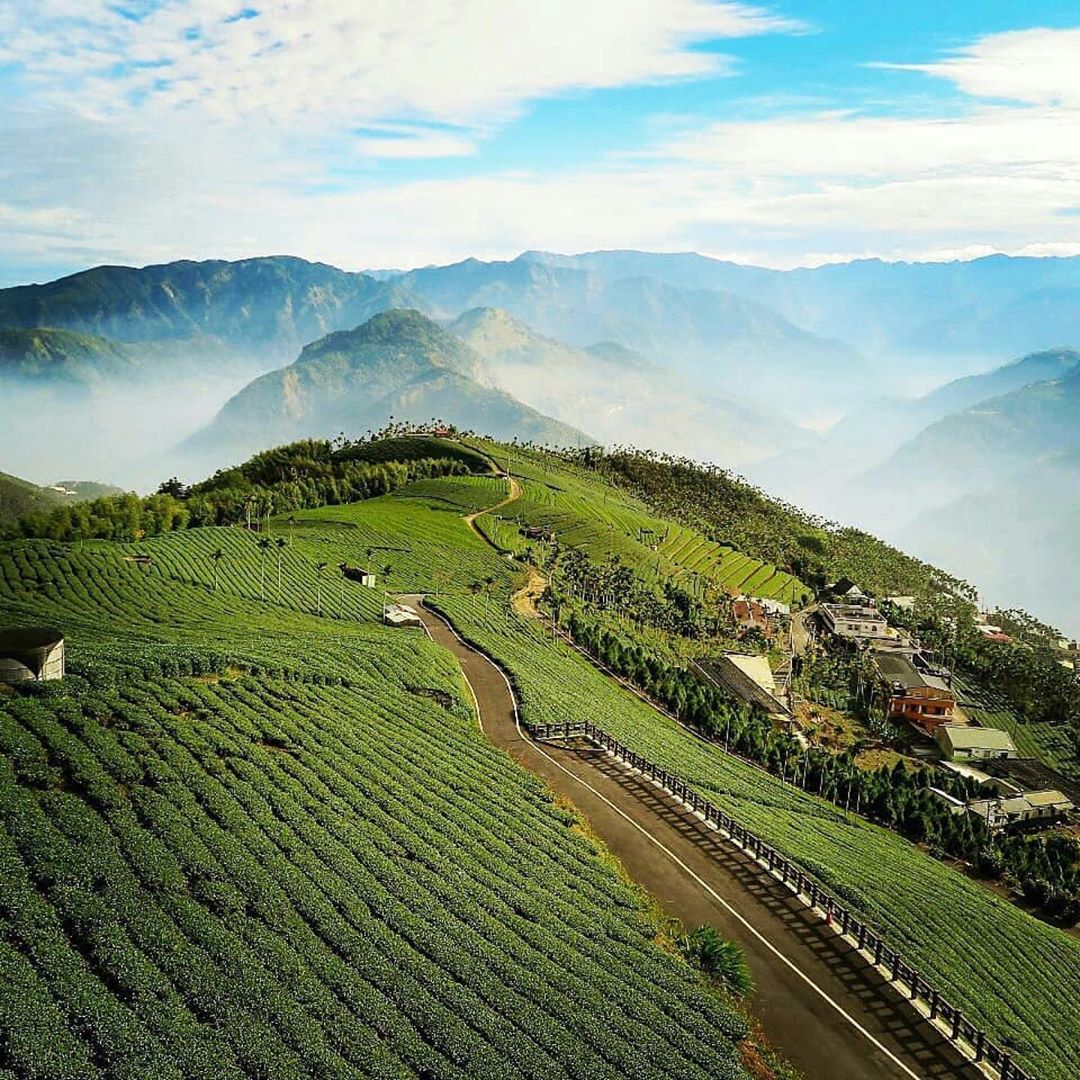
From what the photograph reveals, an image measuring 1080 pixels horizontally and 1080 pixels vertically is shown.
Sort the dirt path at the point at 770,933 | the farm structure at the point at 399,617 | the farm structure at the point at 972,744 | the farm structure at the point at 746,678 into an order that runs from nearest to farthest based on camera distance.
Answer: the dirt path at the point at 770,933, the farm structure at the point at 399,617, the farm structure at the point at 746,678, the farm structure at the point at 972,744

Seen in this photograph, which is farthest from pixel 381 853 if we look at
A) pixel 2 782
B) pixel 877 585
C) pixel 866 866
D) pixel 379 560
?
pixel 877 585

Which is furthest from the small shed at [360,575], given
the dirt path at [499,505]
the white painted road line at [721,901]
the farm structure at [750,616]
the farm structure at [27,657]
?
the farm structure at [27,657]

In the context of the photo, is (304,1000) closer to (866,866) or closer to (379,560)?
(866,866)

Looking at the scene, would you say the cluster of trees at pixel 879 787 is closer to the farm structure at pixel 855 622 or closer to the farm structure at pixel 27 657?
the farm structure at pixel 855 622

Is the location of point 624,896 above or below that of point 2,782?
below

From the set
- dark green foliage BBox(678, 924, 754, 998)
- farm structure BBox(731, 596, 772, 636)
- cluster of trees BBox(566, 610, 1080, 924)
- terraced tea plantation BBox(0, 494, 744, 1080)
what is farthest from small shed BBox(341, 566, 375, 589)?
dark green foliage BBox(678, 924, 754, 998)

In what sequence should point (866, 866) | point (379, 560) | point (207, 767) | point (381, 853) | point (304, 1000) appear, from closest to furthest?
point (304, 1000) < point (381, 853) < point (207, 767) < point (866, 866) < point (379, 560)

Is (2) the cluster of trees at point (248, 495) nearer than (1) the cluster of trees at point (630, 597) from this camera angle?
No
